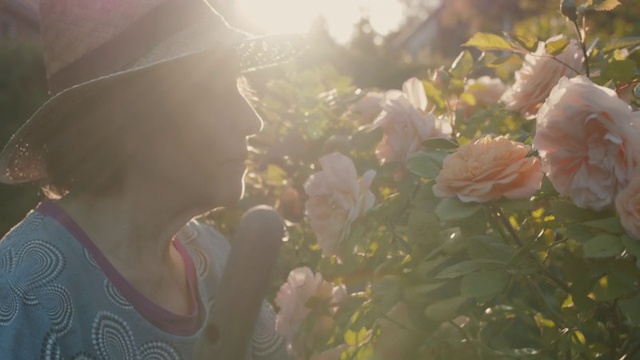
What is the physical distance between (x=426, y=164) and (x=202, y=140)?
19.6 inches

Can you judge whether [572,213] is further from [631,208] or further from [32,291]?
[32,291]

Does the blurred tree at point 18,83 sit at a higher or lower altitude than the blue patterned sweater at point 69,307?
lower

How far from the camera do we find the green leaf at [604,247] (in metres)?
1.31

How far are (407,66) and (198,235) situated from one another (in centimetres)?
921

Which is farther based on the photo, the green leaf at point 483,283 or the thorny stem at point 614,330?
the thorny stem at point 614,330

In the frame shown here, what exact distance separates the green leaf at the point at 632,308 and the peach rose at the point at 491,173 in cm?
21

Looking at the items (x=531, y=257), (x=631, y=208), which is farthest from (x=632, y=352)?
(x=631, y=208)

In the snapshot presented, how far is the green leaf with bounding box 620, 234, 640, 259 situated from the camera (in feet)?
4.26

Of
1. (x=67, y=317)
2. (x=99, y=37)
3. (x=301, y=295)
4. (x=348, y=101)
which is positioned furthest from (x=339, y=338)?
(x=348, y=101)

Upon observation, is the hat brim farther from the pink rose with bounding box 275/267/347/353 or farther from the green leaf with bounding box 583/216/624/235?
the green leaf with bounding box 583/216/624/235

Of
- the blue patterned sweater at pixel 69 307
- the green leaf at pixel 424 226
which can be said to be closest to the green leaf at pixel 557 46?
the green leaf at pixel 424 226

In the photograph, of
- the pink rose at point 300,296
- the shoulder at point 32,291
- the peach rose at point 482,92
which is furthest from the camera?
the peach rose at point 482,92

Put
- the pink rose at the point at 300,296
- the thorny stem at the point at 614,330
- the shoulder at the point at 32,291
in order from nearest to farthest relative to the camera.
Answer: the thorny stem at the point at 614,330 < the shoulder at the point at 32,291 < the pink rose at the point at 300,296

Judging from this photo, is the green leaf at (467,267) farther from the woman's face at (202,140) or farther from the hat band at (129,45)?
the hat band at (129,45)
